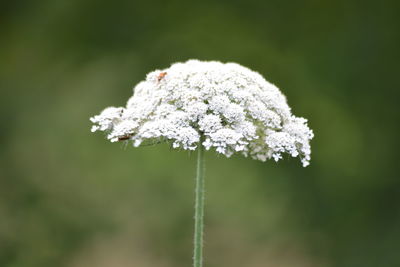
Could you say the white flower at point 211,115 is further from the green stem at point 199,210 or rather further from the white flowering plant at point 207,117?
the green stem at point 199,210

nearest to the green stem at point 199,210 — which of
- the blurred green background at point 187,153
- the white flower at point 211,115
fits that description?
the white flower at point 211,115

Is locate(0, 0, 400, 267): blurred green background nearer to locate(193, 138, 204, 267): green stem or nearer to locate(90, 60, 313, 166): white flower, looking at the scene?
locate(90, 60, 313, 166): white flower

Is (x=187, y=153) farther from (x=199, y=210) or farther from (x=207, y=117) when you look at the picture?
(x=207, y=117)
